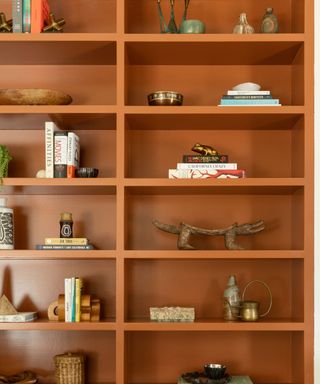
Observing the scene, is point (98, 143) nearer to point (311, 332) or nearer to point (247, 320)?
point (247, 320)

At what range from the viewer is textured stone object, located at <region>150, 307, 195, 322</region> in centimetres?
289

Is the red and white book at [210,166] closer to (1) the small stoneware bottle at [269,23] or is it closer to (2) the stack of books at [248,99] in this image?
(2) the stack of books at [248,99]

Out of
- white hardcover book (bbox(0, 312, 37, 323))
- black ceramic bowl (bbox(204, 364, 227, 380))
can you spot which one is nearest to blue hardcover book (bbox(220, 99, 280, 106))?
black ceramic bowl (bbox(204, 364, 227, 380))

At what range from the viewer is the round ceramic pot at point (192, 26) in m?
2.94

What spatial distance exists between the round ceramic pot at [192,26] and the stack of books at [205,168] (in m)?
0.58

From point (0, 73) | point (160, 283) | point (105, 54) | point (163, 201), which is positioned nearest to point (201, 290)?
point (160, 283)

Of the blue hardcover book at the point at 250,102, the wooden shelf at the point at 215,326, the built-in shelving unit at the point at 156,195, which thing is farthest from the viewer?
the built-in shelving unit at the point at 156,195

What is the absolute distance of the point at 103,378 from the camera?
311 cm

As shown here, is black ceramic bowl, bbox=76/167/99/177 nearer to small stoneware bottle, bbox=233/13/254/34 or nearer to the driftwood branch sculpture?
the driftwood branch sculpture

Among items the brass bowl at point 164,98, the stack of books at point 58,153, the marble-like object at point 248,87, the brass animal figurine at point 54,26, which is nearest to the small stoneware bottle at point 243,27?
the marble-like object at point 248,87

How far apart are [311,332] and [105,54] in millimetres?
1593

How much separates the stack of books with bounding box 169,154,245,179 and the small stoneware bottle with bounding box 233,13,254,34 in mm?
584

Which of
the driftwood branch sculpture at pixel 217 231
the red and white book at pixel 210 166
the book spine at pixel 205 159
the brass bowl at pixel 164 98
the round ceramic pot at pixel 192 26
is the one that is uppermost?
the round ceramic pot at pixel 192 26

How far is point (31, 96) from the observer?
2930 millimetres
